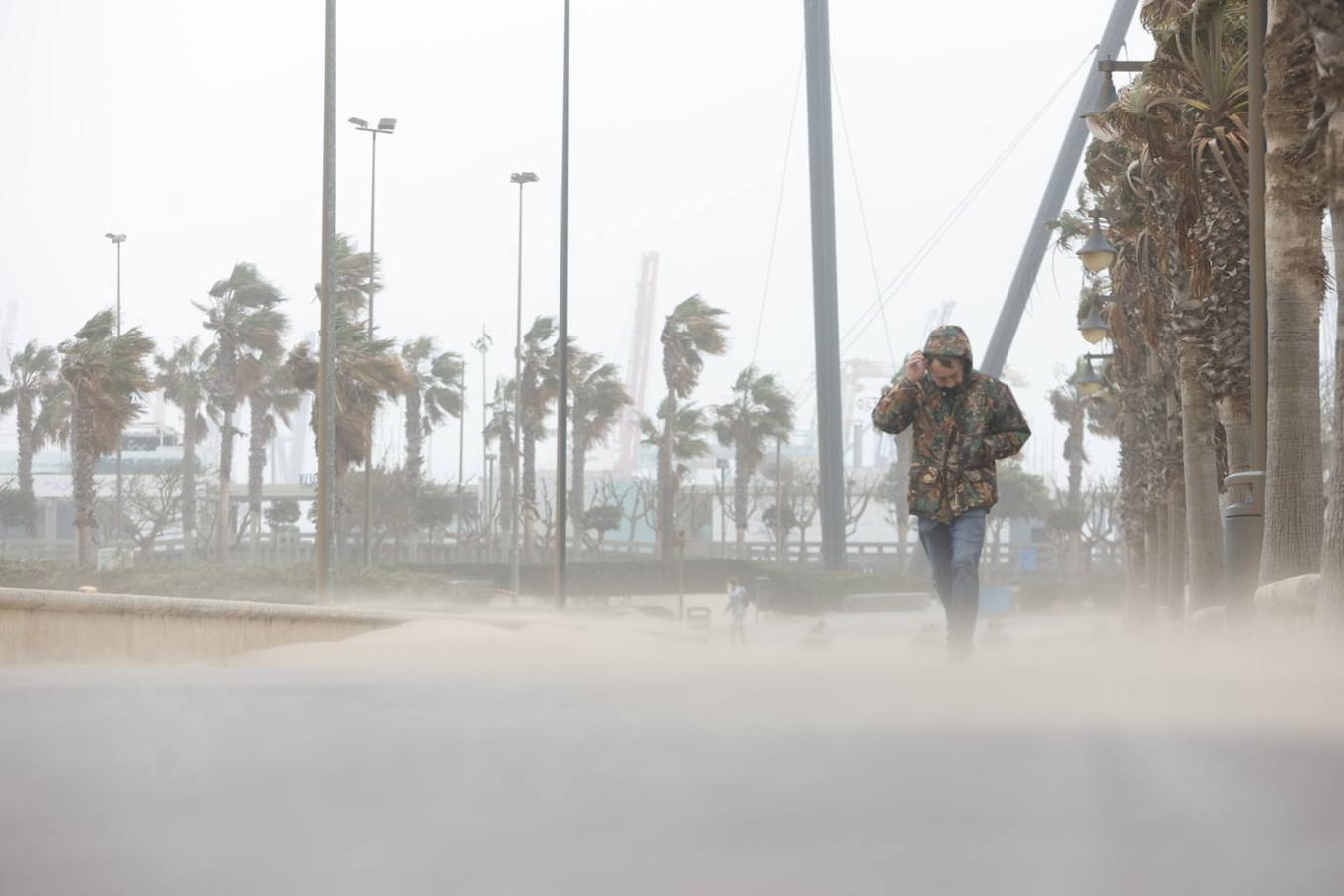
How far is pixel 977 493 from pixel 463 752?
4.27 m

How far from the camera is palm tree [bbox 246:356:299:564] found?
6544 centimetres

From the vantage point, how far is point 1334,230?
7.77m

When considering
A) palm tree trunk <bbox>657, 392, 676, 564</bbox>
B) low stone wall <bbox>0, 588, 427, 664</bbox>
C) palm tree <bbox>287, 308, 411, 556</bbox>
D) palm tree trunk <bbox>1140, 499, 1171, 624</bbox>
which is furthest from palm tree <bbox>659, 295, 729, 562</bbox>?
low stone wall <bbox>0, 588, 427, 664</bbox>

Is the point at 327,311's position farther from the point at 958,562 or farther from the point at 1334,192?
the point at 1334,192

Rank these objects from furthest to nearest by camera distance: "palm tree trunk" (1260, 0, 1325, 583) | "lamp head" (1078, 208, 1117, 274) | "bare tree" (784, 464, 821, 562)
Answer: "bare tree" (784, 464, 821, 562), "lamp head" (1078, 208, 1117, 274), "palm tree trunk" (1260, 0, 1325, 583)

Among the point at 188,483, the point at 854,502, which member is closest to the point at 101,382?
the point at 188,483

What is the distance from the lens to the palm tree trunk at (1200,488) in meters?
18.1

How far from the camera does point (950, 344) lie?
7.68 m

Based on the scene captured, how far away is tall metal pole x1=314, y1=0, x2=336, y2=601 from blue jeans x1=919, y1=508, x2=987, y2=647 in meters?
15.0

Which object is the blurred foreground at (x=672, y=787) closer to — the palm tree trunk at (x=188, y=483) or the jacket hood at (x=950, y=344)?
the jacket hood at (x=950, y=344)

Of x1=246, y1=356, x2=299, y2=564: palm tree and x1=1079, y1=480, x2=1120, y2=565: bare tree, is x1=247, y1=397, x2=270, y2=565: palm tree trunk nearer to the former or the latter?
x1=246, y1=356, x2=299, y2=564: palm tree

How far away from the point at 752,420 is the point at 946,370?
77.9 metres

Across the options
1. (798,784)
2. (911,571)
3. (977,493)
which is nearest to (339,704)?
(798,784)

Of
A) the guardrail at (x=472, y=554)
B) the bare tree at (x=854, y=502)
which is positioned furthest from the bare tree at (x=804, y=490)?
the guardrail at (x=472, y=554)
